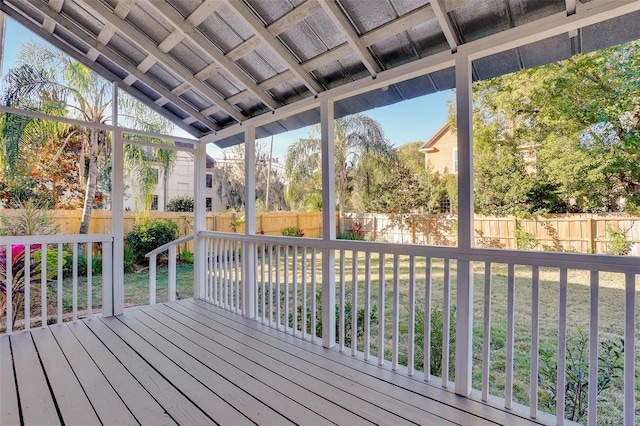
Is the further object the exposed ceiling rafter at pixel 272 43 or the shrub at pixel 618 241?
the shrub at pixel 618 241

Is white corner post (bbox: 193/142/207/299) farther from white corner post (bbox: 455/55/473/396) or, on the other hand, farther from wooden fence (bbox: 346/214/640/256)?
wooden fence (bbox: 346/214/640/256)

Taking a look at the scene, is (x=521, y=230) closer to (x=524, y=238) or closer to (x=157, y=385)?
(x=524, y=238)

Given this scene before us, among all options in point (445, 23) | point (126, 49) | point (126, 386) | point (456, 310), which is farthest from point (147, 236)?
point (445, 23)

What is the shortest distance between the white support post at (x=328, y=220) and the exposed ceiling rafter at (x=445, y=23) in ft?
3.71

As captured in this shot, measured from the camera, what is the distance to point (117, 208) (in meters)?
3.65

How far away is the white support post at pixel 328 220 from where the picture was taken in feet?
9.22

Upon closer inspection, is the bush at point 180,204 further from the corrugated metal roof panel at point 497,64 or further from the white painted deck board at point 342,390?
the corrugated metal roof panel at point 497,64

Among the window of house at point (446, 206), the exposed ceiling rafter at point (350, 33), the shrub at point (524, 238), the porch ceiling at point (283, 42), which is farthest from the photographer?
the window of house at point (446, 206)

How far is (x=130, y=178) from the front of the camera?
673 centimetres

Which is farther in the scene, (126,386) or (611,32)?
(126,386)

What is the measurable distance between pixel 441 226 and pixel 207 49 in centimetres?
566

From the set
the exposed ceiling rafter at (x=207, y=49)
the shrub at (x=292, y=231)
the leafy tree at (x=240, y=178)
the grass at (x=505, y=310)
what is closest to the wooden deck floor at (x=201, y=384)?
the grass at (x=505, y=310)

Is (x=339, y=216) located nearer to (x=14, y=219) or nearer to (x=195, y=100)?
(x=195, y=100)

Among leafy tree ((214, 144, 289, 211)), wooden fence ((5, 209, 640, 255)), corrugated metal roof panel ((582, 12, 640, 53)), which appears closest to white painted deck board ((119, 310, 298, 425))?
corrugated metal roof panel ((582, 12, 640, 53))
